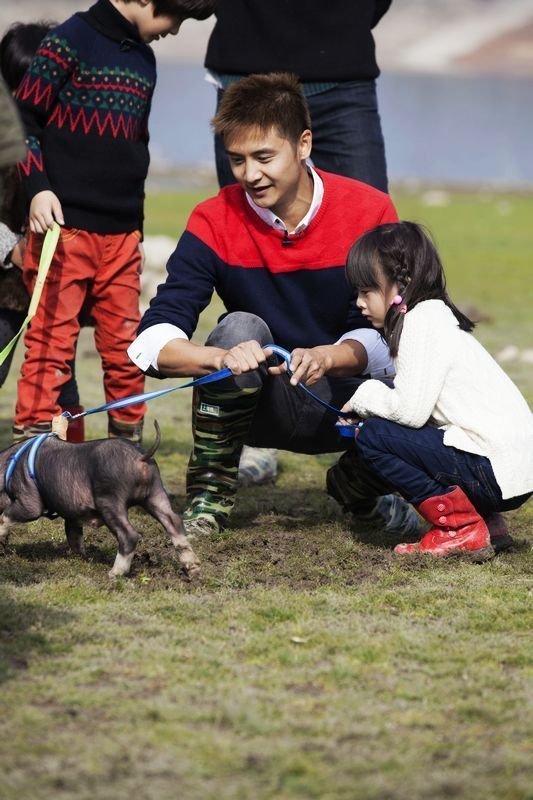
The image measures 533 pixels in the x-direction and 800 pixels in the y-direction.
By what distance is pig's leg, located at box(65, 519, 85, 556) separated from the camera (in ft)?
13.2

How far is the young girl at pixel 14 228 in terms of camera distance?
5.08 metres

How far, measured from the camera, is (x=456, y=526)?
4086 mm

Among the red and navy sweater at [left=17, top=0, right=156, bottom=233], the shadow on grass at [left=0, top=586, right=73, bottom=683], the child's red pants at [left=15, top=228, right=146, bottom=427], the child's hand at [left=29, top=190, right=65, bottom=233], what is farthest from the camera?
the child's red pants at [left=15, top=228, right=146, bottom=427]

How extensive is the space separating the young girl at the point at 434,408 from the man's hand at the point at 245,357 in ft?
1.18

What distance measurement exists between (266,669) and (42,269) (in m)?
1.89

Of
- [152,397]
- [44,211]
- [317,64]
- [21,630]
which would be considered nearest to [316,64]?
[317,64]

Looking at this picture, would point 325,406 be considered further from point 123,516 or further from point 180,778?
point 180,778

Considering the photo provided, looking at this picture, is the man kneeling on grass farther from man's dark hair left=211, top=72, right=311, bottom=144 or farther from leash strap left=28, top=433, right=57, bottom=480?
leash strap left=28, top=433, right=57, bottom=480

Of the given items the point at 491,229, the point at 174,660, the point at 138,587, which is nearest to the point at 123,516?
the point at 138,587

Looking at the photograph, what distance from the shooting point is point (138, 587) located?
371 centimetres

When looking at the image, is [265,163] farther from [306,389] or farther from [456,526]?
[456,526]

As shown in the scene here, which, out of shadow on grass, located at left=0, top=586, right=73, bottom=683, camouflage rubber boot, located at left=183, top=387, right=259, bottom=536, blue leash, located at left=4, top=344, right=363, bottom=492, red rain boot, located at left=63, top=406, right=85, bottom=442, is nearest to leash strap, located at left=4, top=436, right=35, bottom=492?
blue leash, located at left=4, top=344, right=363, bottom=492

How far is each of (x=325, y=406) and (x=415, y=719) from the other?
69.7 inches

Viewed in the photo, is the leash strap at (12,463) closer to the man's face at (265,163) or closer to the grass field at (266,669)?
the grass field at (266,669)
